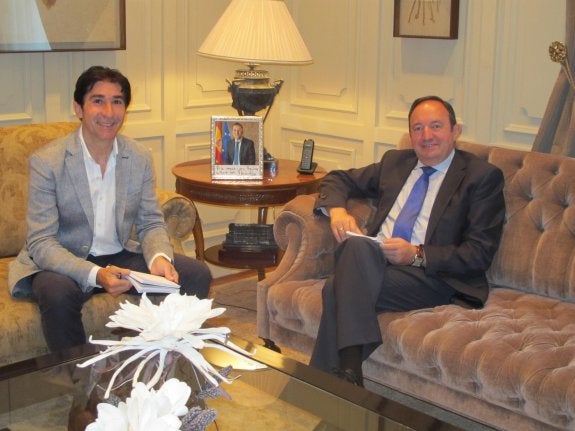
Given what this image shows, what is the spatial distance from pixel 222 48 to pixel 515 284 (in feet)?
5.29

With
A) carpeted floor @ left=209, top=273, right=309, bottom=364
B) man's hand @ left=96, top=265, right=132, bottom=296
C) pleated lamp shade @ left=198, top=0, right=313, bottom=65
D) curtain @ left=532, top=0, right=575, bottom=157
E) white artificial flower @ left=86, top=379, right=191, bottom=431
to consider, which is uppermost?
pleated lamp shade @ left=198, top=0, right=313, bottom=65

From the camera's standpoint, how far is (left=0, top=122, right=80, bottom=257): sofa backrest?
347 cm

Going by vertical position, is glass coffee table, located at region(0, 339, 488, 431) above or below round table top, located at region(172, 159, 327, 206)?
below

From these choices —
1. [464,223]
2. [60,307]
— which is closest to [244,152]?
[464,223]

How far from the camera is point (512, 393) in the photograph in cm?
257

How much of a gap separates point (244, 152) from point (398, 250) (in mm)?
1119

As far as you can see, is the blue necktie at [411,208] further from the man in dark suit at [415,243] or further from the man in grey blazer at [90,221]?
the man in grey blazer at [90,221]

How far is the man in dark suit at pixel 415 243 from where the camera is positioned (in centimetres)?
298

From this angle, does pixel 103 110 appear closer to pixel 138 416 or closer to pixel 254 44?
pixel 254 44

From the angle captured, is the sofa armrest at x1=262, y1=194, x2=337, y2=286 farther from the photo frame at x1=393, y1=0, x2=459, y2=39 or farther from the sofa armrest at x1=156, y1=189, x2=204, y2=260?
A: the photo frame at x1=393, y1=0, x2=459, y2=39

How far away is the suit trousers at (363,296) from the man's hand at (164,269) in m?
0.51

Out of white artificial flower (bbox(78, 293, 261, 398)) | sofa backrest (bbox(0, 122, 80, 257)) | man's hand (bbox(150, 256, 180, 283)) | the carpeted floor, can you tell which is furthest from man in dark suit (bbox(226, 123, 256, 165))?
white artificial flower (bbox(78, 293, 261, 398))

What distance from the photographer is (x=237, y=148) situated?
4020 millimetres

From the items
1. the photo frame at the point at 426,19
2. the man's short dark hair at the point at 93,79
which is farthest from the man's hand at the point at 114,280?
the photo frame at the point at 426,19
